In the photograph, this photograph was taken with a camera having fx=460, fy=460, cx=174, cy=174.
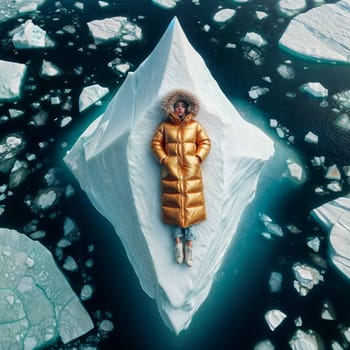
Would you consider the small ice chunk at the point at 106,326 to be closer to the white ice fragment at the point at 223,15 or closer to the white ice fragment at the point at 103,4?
the white ice fragment at the point at 223,15

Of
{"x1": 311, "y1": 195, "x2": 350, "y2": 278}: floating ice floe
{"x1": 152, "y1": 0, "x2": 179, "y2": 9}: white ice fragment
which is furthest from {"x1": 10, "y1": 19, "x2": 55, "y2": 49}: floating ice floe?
{"x1": 311, "y1": 195, "x2": 350, "y2": 278}: floating ice floe

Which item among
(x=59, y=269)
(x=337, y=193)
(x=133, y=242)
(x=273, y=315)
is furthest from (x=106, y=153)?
(x=337, y=193)

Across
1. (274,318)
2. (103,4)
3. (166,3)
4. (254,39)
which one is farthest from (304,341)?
(103,4)

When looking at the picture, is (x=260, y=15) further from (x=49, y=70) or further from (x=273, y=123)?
(x=49, y=70)

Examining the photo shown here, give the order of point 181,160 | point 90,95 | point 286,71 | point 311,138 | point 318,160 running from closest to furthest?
1. point 181,160
2. point 318,160
3. point 311,138
4. point 90,95
5. point 286,71

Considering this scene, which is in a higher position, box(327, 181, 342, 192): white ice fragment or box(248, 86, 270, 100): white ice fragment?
box(248, 86, 270, 100): white ice fragment

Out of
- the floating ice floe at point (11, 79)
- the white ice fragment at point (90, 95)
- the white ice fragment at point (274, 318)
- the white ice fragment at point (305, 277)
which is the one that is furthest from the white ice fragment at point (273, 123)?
the floating ice floe at point (11, 79)

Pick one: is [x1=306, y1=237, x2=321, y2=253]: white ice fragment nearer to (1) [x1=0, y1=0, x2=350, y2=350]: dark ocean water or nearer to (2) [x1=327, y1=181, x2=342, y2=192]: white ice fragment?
(1) [x1=0, y1=0, x2=350, y2=350]: dark ocean water
